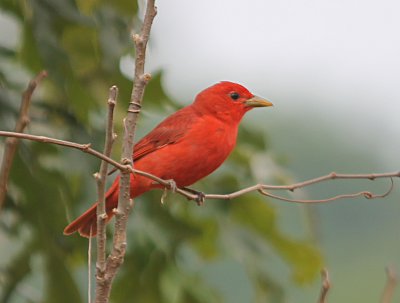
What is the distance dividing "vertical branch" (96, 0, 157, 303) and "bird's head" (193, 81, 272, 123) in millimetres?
1621

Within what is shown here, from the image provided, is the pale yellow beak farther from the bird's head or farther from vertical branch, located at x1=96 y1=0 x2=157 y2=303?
vertical branch, located at x1=96 y1=0 x2=157 y2=303

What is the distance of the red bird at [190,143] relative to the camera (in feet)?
12.2

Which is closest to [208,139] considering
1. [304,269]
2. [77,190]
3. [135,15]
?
[135,15]

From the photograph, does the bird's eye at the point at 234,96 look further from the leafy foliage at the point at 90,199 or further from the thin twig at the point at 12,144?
the thin twig at the point at 12,144

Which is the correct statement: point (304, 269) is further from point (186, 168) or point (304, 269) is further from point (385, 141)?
point (385, 141)

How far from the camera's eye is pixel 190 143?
3.89 meters

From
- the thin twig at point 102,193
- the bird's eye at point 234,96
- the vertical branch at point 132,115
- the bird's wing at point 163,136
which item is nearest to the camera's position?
the thin twig at point 102,193

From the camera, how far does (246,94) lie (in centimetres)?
432

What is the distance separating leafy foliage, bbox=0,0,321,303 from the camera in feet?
12.9

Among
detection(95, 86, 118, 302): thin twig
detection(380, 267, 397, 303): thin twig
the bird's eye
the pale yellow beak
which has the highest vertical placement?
the bird's eye

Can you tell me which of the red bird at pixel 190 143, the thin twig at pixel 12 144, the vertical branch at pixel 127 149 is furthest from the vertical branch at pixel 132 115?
the red bird at pixel 190 143

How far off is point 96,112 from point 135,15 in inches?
17.8

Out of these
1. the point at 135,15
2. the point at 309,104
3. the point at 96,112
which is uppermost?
the point at 309,104

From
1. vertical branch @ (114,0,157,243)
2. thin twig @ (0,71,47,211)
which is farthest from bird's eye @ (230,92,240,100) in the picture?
vertical branch @ (114,0,157,243)
